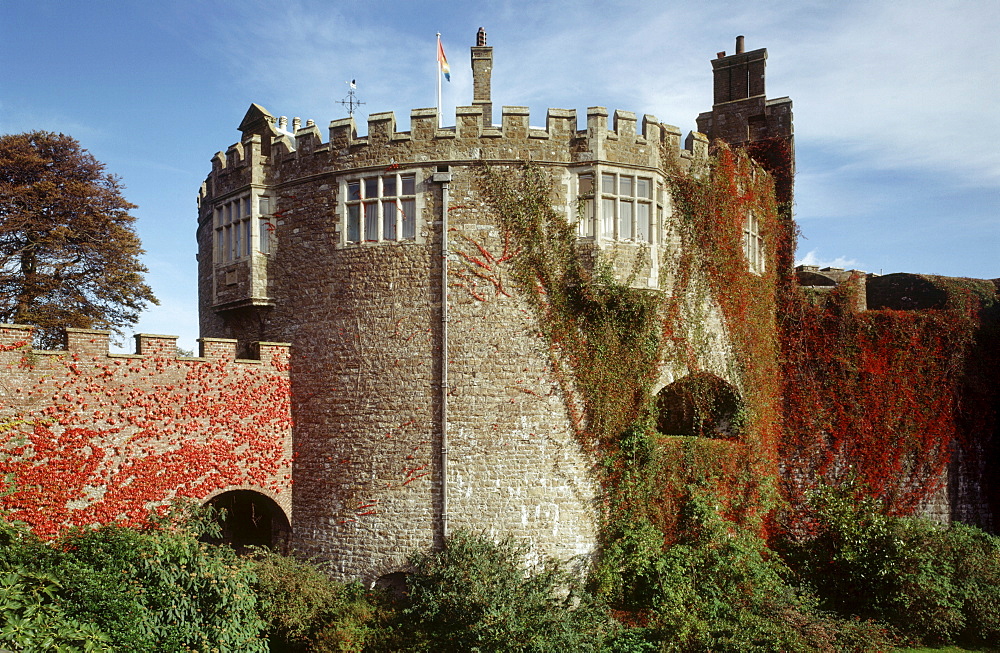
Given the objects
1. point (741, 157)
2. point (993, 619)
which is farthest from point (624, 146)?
point (993, 619)

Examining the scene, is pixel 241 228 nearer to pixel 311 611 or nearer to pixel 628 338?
pixel 311 611

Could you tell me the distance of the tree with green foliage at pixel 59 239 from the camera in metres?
23.0

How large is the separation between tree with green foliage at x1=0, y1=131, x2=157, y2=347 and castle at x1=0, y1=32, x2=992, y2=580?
28.7 ft

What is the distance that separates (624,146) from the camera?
56.4ft

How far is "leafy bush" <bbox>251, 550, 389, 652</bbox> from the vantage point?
14.2 metres

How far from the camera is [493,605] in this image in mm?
13781

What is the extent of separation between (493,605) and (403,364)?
5481 millimetres

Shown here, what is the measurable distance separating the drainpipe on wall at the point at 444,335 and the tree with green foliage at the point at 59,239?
1295 centimetres

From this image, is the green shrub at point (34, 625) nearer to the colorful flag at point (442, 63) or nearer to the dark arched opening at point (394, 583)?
the dark arched opening at point (394, 583)

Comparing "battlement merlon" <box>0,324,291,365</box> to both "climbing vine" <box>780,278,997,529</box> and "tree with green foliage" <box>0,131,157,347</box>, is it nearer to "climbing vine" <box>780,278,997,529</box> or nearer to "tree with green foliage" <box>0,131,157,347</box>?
"tree with green foliage" <box>0,131,157,347</box>

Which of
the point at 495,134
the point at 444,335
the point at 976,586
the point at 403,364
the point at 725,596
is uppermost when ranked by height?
the point at 495,134

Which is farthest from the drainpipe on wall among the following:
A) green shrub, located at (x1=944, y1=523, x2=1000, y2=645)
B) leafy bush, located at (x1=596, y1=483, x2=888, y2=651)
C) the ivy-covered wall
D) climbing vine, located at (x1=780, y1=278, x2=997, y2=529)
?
green shrub, located at (x1=944, y1=523, x2=1000, y2=645)

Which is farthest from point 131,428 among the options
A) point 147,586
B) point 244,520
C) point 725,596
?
point 725,596

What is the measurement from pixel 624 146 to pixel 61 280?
17412mm
